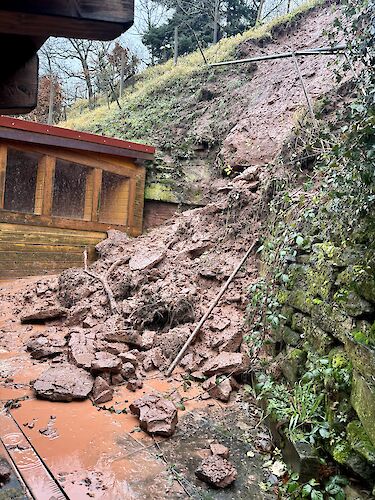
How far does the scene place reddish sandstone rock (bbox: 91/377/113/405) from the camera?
3.45m

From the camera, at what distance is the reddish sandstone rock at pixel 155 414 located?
293cm

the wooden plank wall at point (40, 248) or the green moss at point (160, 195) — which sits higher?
the green moss at point (160, 195)

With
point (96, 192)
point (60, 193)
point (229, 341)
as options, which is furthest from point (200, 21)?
point (229, 341)

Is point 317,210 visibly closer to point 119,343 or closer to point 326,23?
point 119,343

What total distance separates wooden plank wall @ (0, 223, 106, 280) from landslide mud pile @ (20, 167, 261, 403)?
2.49 feet

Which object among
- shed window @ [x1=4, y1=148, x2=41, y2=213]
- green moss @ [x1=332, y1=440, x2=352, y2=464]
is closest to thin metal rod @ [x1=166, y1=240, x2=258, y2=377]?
green moss @ [x1=332, y1=440, x2=352, y2=464]

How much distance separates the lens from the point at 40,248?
7.62 metres

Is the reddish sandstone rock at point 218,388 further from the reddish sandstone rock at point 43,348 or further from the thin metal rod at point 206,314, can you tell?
the reddish sandstone rock at point 43,348

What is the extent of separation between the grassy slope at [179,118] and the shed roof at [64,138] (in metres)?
0.78

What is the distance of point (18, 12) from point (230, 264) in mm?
4373

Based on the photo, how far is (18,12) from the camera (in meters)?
1.21

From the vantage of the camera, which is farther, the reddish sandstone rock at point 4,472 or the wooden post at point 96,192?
the wooden post at point 96,192

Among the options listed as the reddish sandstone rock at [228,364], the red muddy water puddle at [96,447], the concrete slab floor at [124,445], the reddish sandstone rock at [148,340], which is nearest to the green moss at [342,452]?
the concrete slab floor at [124,445]

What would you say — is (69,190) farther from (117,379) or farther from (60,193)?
(117,379)
